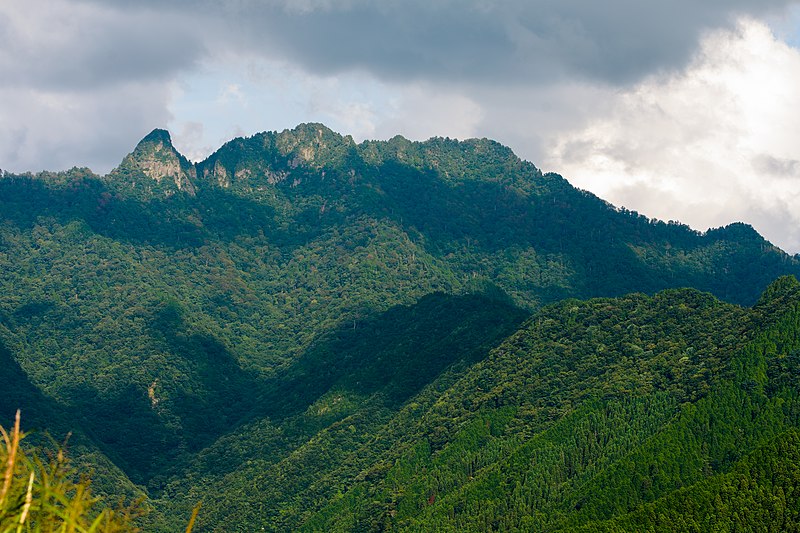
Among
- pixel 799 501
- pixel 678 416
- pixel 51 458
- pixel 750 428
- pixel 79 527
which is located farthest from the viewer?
pixel 678 416

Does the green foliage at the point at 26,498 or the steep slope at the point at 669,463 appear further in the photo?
the steep slope at the point at 669,463

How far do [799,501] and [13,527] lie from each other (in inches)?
5616

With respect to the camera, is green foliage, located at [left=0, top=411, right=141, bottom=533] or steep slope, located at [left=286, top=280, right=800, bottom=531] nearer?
green foliage, located at [left=0, top=411, right=141, bottom=533]

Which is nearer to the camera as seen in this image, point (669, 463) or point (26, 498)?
point (26, 498)

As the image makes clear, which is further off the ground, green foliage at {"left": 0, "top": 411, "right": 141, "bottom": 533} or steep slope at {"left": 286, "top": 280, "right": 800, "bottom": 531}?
green foliage at {"left": 0, "top": 411, "right": 141, "bottom": 533}

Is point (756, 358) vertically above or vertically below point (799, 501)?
above

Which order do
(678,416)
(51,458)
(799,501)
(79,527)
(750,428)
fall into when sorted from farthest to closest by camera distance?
(678,416) → (750,428) → (799,501) → (51,458) → (79,527)

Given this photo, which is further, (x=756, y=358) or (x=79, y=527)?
(x=756, y=358)

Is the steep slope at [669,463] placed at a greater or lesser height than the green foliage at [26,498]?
lesser

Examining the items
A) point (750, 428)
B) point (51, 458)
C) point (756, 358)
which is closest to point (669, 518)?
point (750, 428)

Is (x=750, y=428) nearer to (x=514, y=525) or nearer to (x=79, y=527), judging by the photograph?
(x=514, y=525)

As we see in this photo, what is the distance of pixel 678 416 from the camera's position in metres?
184

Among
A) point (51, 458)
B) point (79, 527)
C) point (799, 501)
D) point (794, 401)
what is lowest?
point (799, 501)

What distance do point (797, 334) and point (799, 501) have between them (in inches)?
2186
